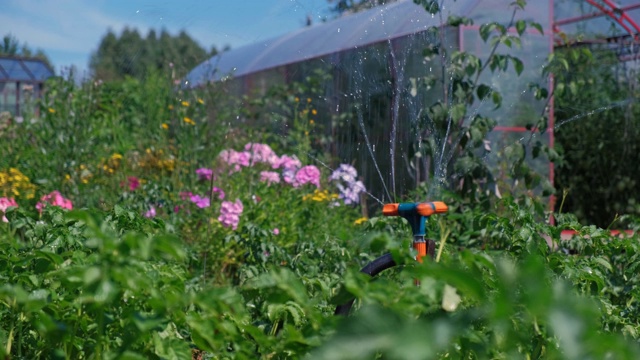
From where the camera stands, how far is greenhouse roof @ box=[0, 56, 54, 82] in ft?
52.0

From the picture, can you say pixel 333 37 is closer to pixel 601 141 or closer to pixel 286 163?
pixel 601 141

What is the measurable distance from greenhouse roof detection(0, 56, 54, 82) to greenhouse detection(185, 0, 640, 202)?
8695 millimetres

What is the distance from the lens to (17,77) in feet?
52.4

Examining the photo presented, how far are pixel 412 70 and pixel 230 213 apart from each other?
6.98 ft

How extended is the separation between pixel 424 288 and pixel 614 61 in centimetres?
746

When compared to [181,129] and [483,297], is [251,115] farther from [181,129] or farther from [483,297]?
[483,297]

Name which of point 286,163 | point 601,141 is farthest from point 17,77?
point 286,163

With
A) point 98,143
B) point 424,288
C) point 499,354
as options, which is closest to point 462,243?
point 499,354

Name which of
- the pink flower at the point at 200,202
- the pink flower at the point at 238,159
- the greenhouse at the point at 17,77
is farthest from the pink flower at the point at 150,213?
the greenhouse at the point at 17,77

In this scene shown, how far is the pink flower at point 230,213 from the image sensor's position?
4297 mm

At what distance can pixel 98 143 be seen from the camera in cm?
633

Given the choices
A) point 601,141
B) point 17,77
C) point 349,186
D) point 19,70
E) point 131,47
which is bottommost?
point 601,141

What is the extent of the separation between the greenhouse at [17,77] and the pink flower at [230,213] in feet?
39.1

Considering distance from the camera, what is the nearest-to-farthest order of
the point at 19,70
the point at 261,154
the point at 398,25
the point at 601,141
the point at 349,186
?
the point at 349,186, the point at 261,154, the point at 398,25, the point at 601,141, the point at 19,70
